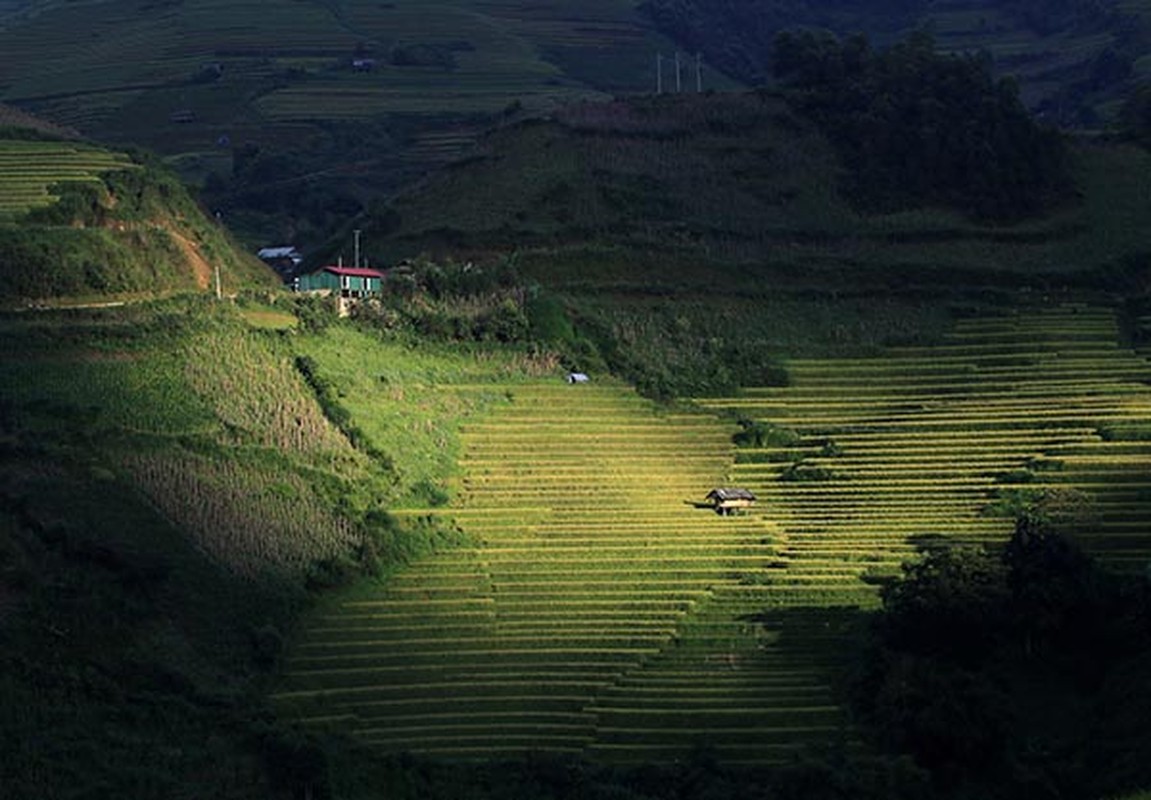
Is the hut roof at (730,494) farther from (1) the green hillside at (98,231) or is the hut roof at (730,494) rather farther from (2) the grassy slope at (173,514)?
(1) the green hillside at (98,231)

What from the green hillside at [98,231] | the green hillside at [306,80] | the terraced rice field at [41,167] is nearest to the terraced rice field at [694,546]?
the green hillside at [98,231]

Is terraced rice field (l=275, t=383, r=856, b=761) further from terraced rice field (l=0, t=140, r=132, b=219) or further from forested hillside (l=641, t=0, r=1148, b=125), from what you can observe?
forested hillside (l=641, t=0, r=1148, b=125)

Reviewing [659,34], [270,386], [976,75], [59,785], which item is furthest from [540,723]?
[659,34]

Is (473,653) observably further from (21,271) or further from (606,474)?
(21,271)

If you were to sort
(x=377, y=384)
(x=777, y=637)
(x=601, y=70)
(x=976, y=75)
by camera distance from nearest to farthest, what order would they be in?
(x=777, y=637) < (x=377, y=384) < (x=976, y=75) < (x=601, y=70)

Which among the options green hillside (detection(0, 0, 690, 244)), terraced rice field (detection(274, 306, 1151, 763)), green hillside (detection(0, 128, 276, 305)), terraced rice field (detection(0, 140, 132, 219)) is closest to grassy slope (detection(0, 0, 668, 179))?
green hillside (detection(0, 0, 690, 244))

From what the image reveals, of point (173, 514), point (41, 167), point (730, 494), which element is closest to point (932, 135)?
point (730, 494)
